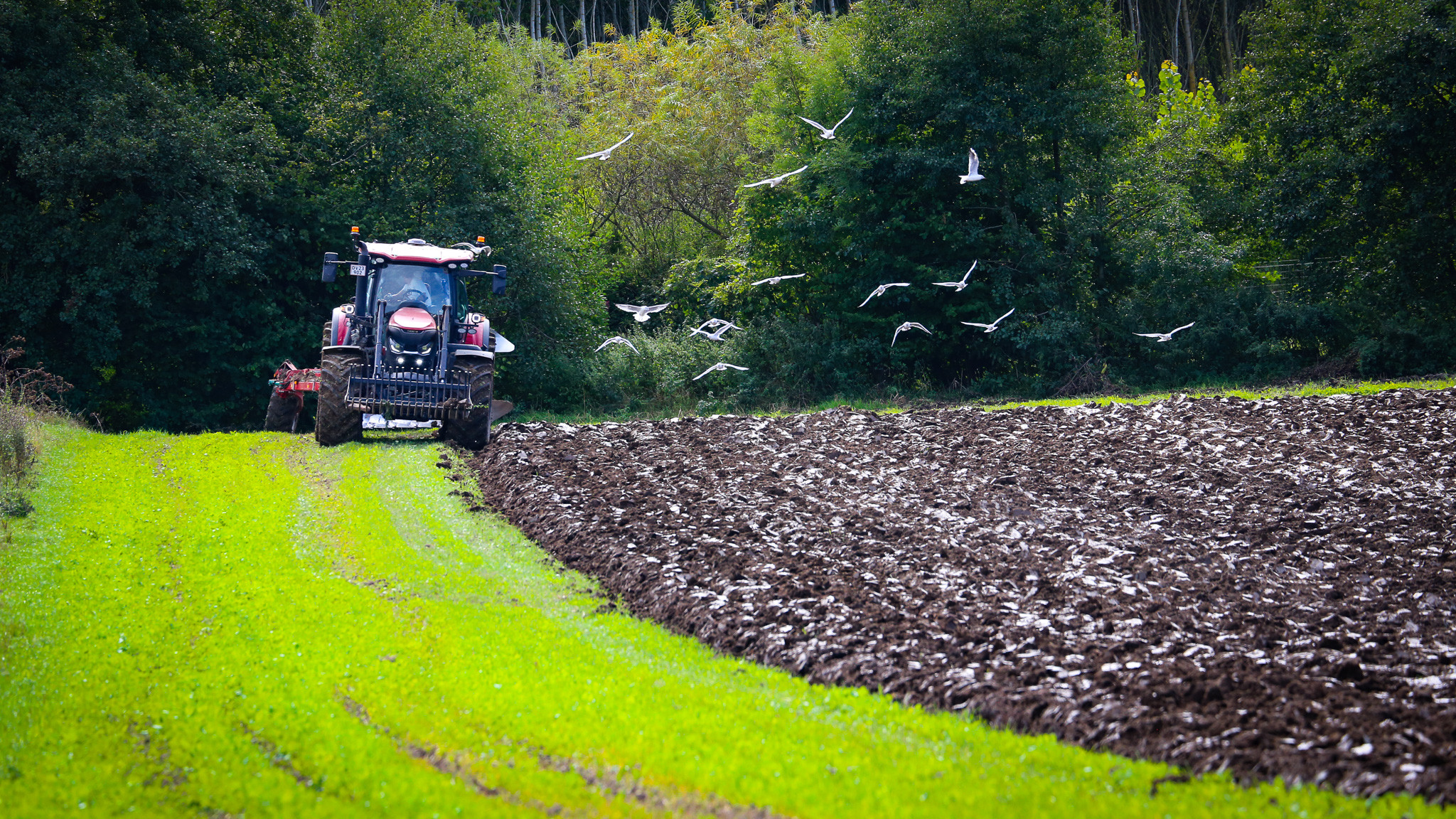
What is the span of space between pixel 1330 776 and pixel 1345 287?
27638 millimetres

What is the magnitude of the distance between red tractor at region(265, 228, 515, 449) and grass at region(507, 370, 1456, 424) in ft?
21.3

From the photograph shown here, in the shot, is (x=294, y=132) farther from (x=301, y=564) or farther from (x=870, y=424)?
(x=301, y=564)

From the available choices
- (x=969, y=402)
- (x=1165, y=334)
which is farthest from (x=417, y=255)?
(x=1165, y=334)

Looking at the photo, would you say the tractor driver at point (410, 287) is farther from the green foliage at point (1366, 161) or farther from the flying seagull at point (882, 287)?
the green foliage at point (1366, 161)

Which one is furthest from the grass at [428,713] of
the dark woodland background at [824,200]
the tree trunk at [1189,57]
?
the tree trunk at [1189,57]

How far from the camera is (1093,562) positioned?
9.44m

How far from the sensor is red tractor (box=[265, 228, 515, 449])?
17.0 metres

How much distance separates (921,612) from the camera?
27.0 feet

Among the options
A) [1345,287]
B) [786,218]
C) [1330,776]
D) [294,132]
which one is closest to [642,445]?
[1330,776]

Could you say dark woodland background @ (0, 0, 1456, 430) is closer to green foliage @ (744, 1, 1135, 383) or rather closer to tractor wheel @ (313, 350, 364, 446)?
green foliage @ (744, 1, 1135, 383)

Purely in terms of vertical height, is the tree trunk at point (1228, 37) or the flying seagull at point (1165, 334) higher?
the tree trunk at point (1228, 37)

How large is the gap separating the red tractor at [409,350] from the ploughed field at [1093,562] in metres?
1.26

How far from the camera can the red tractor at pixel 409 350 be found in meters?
17.0

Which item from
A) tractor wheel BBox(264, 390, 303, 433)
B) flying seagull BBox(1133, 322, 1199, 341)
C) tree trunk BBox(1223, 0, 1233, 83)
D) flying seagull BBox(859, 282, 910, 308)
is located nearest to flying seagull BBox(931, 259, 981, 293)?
flying seagull BBox(859, 282, 910, 308)
